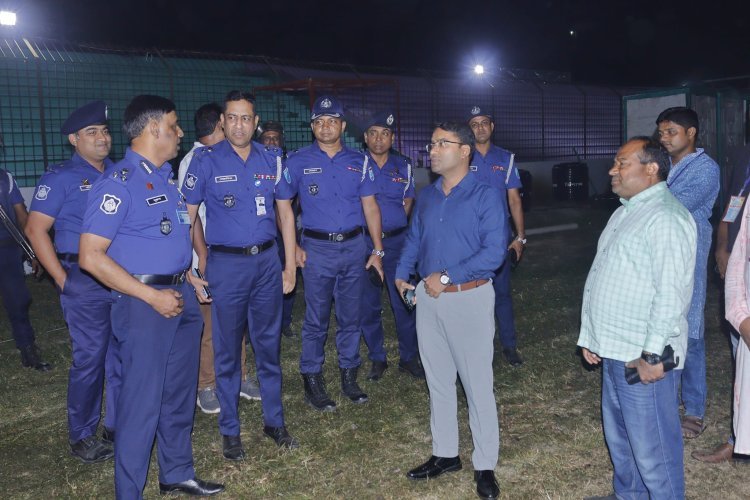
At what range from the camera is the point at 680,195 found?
4.45 m

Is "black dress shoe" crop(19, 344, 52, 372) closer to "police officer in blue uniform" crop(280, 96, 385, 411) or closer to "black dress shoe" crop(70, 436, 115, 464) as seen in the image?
"black dress shoe" crop(70, 436, 115, 464)

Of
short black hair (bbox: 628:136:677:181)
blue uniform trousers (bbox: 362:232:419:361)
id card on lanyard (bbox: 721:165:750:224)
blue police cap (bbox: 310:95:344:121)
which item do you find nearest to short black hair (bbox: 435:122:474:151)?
Result: short black hair (bbox: 628:136:677:181)

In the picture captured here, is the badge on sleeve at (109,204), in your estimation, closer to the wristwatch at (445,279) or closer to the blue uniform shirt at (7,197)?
the wristwatch at (445,279)

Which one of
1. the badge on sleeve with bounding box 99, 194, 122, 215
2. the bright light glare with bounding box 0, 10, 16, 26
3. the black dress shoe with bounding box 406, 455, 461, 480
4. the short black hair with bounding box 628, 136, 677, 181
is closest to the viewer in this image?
the short black hair with bounding box 628, 136, 677, 181

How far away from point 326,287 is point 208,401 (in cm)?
132

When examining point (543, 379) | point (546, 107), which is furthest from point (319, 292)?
point (546, 107)

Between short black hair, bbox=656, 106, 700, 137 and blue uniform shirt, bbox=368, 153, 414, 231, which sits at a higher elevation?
short black hair, bbox=656, 106, 700, 137

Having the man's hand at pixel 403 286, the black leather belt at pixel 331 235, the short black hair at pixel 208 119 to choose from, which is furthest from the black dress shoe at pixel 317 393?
the short black hair at pixel 208 119

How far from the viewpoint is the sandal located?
4.62m

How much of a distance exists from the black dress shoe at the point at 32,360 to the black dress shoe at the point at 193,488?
2.97 m

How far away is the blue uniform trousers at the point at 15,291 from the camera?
6.14m

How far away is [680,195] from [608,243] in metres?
1.43

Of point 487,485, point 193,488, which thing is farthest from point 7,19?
point 487,485

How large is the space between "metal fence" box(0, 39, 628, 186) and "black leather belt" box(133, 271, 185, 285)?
880 centimetres
